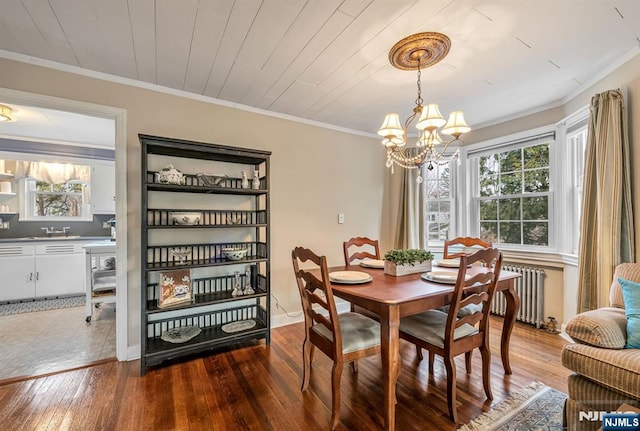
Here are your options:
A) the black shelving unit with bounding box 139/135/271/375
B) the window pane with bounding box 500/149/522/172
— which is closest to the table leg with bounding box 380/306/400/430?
the black shelving unit with bounding box 139/135/271/375

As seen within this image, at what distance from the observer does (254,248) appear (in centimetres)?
290

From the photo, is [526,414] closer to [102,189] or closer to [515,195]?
[515,195]

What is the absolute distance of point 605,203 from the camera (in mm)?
2150

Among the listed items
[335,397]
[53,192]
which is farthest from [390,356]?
[53,192]

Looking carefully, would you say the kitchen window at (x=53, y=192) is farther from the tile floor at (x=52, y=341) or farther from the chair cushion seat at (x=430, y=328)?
the chair cushion seat at (x=430, y=328)

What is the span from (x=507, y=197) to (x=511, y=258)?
0.73 meters

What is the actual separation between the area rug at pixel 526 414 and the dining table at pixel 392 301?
0.40 meters

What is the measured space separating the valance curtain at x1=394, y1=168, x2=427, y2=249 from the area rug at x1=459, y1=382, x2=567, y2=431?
79.2 inches

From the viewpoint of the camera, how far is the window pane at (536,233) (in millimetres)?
3084

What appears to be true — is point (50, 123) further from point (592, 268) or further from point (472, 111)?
point (592, 268)

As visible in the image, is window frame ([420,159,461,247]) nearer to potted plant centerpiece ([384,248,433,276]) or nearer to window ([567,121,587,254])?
window ([567,121,587,254])

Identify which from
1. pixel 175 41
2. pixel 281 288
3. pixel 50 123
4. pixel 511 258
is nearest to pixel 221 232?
pixel 281 288

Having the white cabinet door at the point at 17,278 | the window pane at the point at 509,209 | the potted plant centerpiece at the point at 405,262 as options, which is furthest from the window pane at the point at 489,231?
the white cabinet door at the point at 17,278

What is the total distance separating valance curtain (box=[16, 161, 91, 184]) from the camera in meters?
4.24
